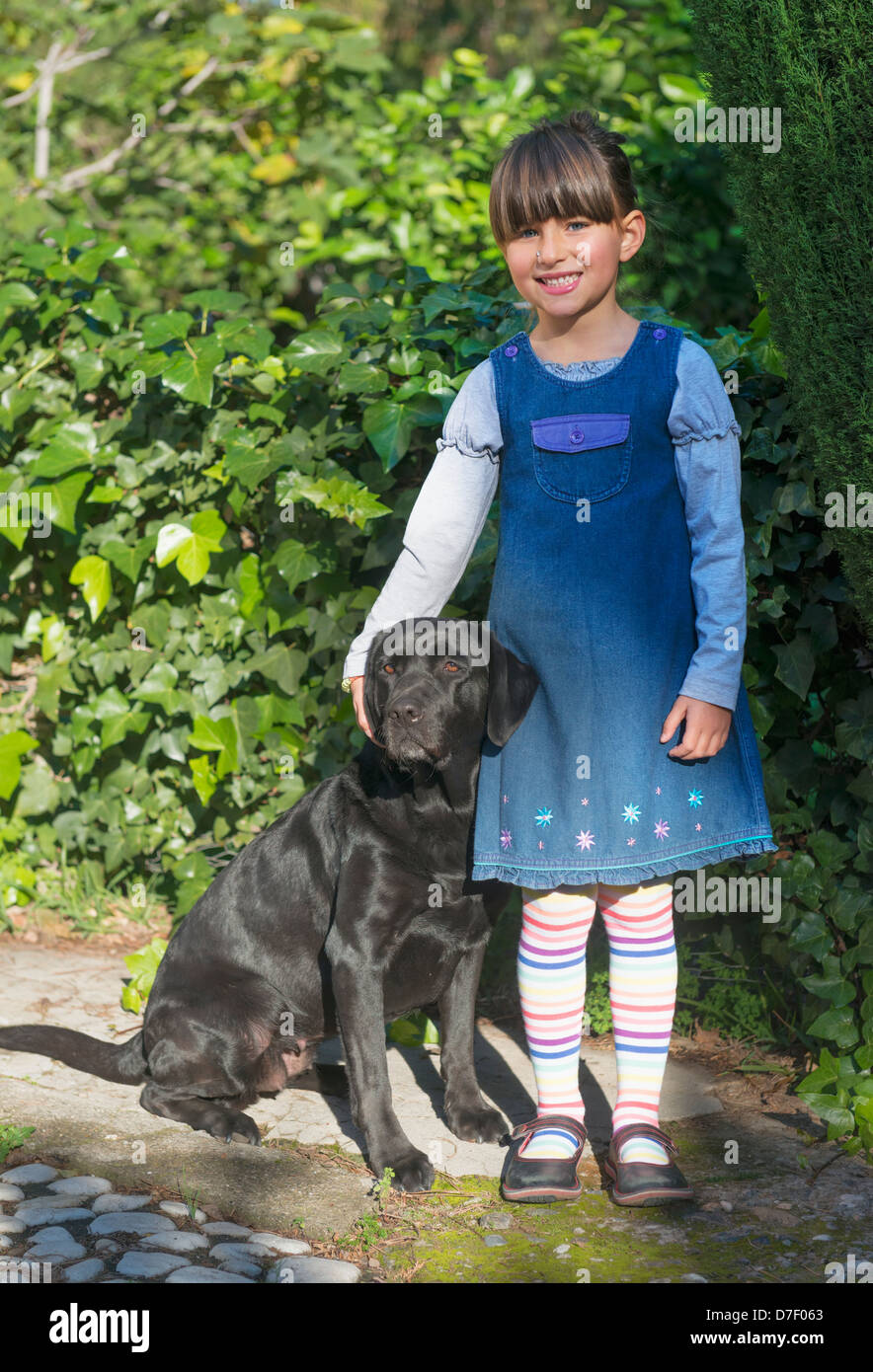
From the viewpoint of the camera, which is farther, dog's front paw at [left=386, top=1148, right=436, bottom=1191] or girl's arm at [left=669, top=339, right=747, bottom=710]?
dog's front paw at [left=386, top=1148, right=436, bottom=1191]

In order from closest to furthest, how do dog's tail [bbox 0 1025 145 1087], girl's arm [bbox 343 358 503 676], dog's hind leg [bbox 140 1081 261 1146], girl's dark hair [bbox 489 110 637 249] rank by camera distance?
1. girl's dark hair [bbox 489 110 637 249]
2. girl's arm [bbox 343 358 503 676]
3. dog's hind leg [bbox 140 1081 261 1146]
4. dog's tail [bbox 0 1025 145 1087]

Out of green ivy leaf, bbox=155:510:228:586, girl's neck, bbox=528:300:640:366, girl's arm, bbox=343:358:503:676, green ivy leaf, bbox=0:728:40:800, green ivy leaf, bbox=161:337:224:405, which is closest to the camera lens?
girl's neck, bbox=528:300:640:366

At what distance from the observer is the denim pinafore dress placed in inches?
105

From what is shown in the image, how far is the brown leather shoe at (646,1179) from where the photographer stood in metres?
2.75

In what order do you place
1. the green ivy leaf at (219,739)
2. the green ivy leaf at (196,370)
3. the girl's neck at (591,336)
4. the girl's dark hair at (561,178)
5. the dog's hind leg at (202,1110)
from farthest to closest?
1. the green ivy leaf at (219,739)
2. the green ivy leaf at (196,370)
3. the dog's hind leg at (202,1110)
4. the girl's neck at (591,336)
5. the girl's dark hair at (561,178)

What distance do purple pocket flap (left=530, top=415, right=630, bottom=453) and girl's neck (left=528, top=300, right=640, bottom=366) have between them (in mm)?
146

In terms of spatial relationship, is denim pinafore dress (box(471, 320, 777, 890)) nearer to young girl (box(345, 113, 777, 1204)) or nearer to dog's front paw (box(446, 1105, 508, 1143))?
young girl (box(345, 113, 777, 1204))

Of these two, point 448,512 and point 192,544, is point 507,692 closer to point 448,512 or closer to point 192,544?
point 448,512

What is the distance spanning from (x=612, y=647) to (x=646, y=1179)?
116 centimetres

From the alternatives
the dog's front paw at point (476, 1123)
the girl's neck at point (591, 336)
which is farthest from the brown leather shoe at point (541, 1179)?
the girl's neck at point (591, 336)

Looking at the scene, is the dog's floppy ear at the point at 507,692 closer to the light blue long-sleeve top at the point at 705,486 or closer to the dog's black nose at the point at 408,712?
the dog's black nose at the point at 408,712

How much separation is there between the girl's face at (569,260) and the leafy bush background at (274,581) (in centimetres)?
41

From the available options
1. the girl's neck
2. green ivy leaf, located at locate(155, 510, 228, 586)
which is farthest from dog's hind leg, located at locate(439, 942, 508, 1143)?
green ivy leaf, located at locate(155, 510, 228, 586)

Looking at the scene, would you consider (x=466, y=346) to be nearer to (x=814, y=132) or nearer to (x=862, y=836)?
(x=814, y=132)
